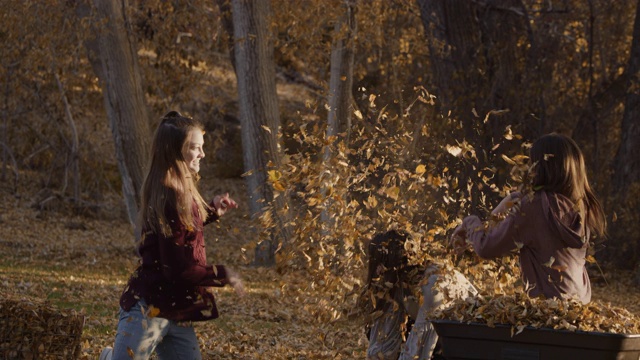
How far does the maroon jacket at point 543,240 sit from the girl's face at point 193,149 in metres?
1.43

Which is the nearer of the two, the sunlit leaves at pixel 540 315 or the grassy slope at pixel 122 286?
the sunlit leaves at pixel 540 315

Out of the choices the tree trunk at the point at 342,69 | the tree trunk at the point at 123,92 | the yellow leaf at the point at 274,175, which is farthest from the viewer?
the tree trunk at the point at 123,92

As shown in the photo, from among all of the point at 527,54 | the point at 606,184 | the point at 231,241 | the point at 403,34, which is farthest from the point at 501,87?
the point at 231,241

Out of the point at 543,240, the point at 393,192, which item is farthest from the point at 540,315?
the point at 393,192

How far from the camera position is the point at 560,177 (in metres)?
4.93

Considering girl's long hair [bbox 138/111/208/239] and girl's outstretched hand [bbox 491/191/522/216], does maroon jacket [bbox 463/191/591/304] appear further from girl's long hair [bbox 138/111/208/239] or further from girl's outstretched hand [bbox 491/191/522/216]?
girl's long hair [bbox 138/111/208/239]

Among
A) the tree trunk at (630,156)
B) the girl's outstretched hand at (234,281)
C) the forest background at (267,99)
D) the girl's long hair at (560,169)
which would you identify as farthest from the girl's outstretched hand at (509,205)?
the tree trunk at (630,156)

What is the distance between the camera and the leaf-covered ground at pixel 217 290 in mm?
7662

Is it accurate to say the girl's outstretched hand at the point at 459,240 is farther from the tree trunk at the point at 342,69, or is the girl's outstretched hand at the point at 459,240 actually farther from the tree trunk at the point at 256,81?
the tree trunk at the point at 256,81

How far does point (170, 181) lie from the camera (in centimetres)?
517

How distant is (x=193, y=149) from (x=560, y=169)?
180cm

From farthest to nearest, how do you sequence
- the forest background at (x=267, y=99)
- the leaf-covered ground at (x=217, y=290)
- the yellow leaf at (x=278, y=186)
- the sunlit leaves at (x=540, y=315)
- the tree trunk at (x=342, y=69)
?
the tree trunk at (x=342, y=69) < the forest background at (x=267, y=99) < the leaf-covered ground at (x=217, y=290) < the yellow leaf at (x=278, y=186) < the sunlit leaves at (x=540, y=315)

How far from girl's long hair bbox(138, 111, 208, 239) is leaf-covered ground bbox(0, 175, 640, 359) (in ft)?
3.27

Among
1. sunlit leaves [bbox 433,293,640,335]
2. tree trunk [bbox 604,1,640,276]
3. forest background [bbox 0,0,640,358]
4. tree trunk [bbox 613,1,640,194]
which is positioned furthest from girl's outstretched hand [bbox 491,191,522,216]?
tree trunk [bbox 613,1,640,194]
